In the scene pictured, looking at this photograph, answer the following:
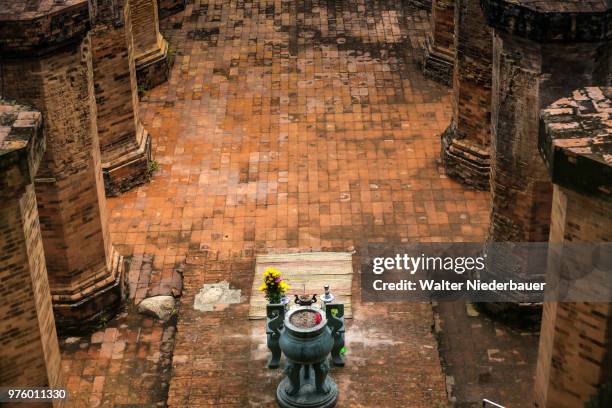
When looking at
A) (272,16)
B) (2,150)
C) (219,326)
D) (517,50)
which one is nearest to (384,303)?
(219,326)

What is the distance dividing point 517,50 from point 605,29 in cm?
109

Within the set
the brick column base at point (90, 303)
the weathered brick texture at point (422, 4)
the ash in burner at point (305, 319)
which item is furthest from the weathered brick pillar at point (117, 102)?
the weathered brick texture at point (422, 4)

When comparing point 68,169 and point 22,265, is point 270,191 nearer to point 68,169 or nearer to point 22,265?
point 68,169

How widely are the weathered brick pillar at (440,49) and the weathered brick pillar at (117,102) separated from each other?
227 inches

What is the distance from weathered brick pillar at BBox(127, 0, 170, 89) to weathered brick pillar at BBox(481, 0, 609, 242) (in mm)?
7976

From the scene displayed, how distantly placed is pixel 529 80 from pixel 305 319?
392 centimetres

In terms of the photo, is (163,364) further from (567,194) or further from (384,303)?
(567,194)

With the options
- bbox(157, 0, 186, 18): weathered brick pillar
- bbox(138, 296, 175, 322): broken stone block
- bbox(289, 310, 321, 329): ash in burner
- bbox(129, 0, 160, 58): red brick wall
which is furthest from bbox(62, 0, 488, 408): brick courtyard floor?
bbox(289, 310, 321, 329): ash in burner

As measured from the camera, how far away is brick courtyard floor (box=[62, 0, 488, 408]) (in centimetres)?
1385

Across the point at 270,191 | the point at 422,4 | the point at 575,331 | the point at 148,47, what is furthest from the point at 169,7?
the point at 575,331

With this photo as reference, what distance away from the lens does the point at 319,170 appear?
1817 cm

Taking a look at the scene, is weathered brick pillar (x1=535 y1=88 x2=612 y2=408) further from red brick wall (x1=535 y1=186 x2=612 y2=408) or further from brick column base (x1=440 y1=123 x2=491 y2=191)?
brick column base (x1=440 y1=123 x2=491 y2=191)

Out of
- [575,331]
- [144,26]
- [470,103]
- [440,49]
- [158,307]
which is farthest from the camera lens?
[440,49]

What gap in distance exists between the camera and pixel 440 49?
20.6 meters
